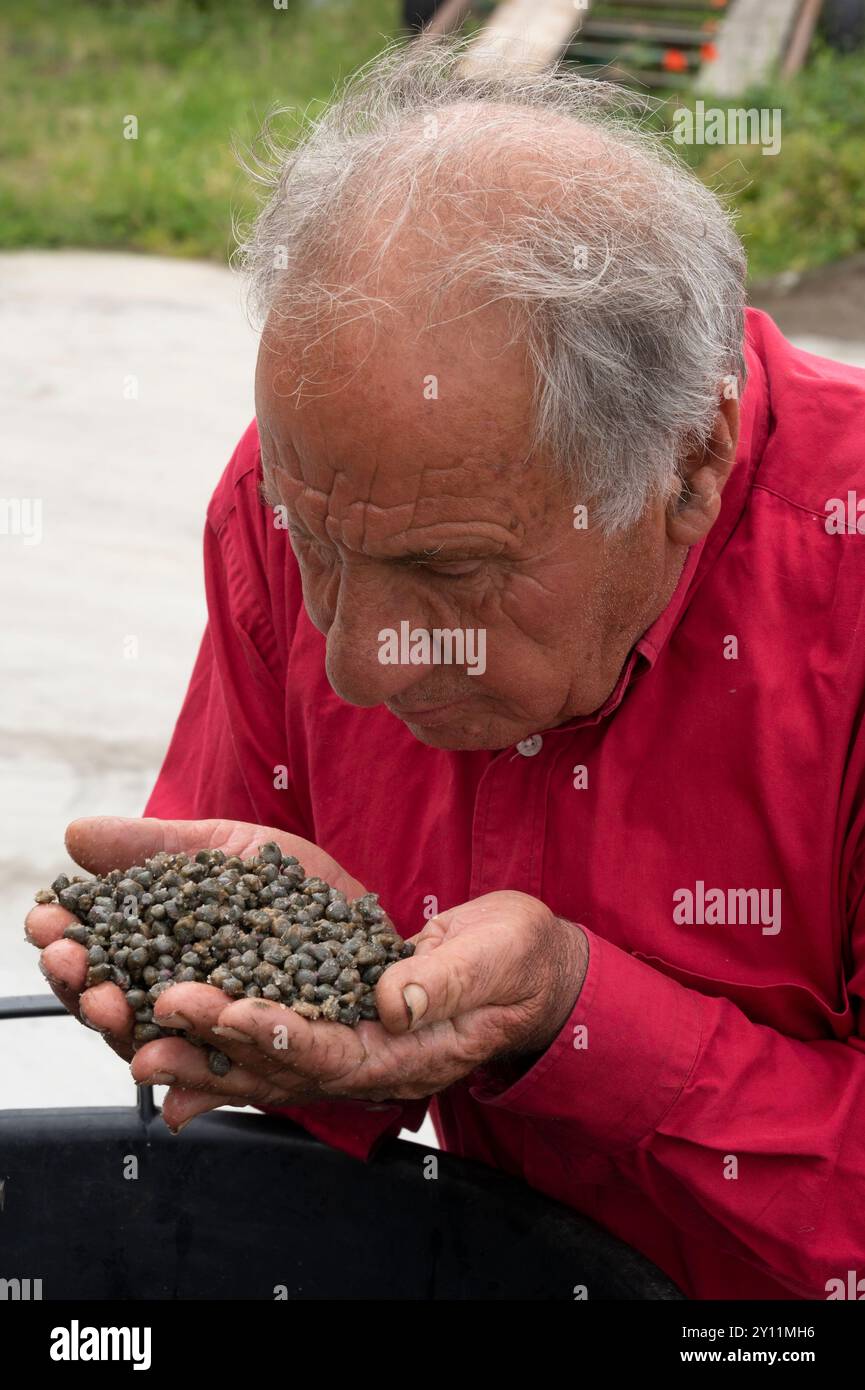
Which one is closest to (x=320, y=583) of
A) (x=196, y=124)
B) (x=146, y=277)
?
(x=146, y=277)

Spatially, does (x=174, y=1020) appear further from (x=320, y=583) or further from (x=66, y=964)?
(x=320, y=583)

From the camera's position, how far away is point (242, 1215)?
193 centimetres

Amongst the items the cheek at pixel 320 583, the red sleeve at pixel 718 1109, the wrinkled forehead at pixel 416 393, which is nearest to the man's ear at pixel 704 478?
the wrinkled forehead at pixel 416 393

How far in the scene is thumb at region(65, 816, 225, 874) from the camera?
74.5 inches

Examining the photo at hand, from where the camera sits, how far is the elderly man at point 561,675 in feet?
4.89

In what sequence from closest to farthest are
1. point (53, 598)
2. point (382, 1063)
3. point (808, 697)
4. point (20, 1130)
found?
point (382, 1063)
point (808, 697)
point (20, 1130)
point (53, 598)

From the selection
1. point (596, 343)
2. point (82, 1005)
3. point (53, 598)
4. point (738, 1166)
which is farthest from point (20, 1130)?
point (53, 598)

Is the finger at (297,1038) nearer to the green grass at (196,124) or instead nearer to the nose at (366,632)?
the nose at (366,632)

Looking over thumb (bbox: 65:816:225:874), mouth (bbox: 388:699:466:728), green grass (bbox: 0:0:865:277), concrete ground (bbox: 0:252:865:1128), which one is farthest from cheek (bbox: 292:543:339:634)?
green grass (bbox: 0:0:865:277)

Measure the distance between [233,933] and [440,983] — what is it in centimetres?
26

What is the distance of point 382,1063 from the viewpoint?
64.1 inches

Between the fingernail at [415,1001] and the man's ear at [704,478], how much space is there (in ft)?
1.73

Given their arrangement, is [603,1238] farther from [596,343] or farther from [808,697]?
[596,343]
